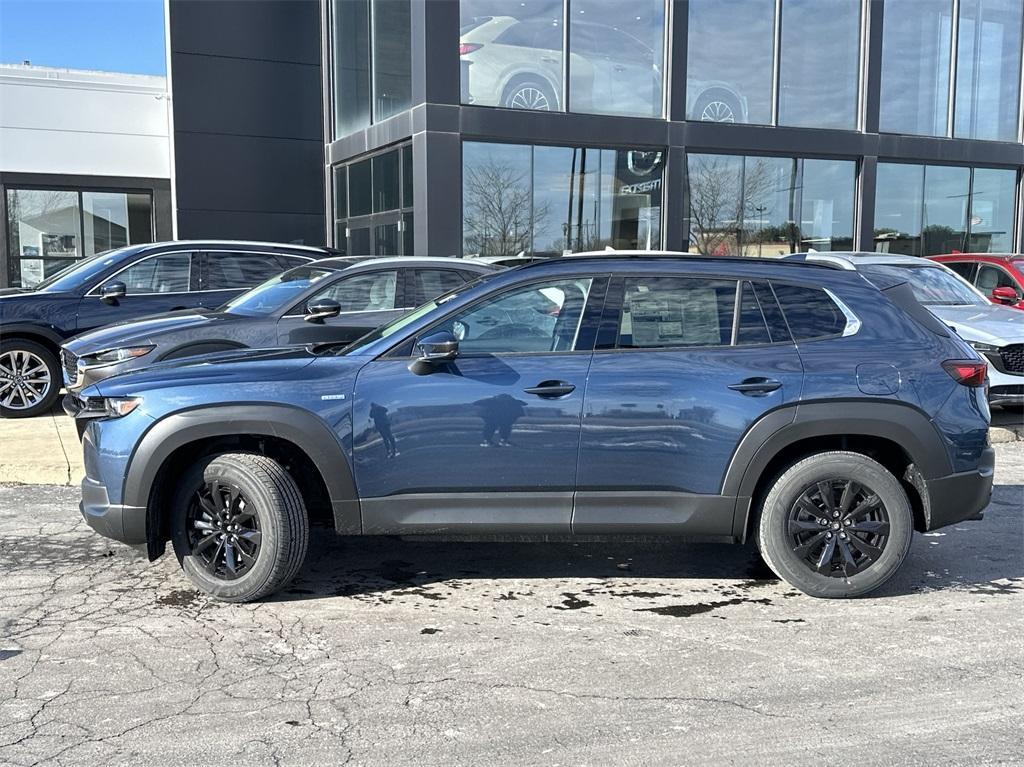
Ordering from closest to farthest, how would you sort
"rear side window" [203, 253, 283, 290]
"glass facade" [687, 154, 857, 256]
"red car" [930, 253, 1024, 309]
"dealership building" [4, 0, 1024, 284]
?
1. "rear side window" [203, 253, 283, 290]
2. "red car" [930, 253, 1024, 309]
3. "dealership building" [4, 0, 1024, 284]
4. "glass facade" [687, 154, 857, 256]

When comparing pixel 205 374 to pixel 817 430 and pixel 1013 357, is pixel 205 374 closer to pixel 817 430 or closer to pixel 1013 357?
pixel 817 430

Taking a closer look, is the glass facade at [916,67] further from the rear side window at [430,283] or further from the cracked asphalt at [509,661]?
the cracked asphalt at [509,661]

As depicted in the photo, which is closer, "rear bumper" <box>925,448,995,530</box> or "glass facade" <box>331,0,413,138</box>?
"rear bumper" <box>925,448,995,530</box>

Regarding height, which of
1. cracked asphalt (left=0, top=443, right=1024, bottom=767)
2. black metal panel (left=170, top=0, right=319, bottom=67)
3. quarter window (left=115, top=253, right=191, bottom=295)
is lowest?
cracked asphalt (left=0, top=443, right=1024, bottom=767)

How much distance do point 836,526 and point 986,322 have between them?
6864 millimetres

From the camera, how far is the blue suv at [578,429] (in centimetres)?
472

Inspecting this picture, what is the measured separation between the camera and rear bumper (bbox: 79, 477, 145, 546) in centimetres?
475

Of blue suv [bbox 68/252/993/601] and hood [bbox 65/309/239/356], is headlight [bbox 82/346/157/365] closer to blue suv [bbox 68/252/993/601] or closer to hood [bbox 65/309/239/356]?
→ hood [bbox 65/309/239/356]

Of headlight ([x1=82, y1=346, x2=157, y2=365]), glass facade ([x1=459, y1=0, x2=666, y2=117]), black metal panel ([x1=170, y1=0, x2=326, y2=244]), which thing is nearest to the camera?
headlight ([x1=82, y1=346, x2=157, y2=365])

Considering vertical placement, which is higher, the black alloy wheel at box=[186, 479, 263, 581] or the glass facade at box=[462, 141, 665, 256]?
the glass facade at box=[462, 141, 665, 256]

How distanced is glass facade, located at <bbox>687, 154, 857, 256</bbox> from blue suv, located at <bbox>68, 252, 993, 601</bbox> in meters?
12.6

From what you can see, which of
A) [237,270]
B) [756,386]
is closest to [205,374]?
[756,386]

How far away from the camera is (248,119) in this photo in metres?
19.3

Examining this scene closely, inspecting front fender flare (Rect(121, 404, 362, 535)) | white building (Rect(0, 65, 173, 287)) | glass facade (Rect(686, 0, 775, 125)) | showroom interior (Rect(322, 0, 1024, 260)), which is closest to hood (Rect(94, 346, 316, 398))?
front fender flare (Rect(121, 404, 362, 535))
